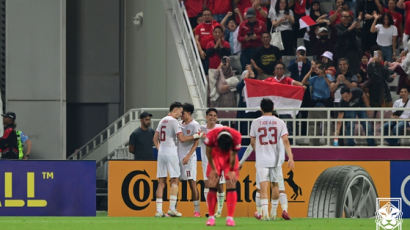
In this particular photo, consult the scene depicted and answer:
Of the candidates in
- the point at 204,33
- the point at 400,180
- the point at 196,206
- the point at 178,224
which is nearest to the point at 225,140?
the point at 178,224

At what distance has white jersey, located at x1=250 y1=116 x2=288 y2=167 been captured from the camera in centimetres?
2088

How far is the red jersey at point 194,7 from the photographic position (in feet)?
102

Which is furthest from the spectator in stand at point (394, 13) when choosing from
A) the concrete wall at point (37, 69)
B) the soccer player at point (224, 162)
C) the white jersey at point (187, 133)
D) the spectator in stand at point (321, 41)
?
the soccer player at point (224, 162)

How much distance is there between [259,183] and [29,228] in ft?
14.3

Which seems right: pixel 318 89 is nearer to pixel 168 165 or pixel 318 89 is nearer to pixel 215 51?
pixel 215 51

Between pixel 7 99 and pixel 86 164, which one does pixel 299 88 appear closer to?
pixel 86 164

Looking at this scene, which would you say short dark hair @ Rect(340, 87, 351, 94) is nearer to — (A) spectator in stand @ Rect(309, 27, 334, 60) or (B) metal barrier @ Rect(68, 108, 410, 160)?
(B) metal barrier @ Rect(68, 108, 410, 160)

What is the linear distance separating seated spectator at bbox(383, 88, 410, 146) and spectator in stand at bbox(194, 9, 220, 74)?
4.59 m

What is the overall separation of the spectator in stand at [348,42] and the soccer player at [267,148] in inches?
304

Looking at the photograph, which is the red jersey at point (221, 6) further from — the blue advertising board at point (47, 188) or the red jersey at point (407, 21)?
the blue advertising board at point (47, 188)

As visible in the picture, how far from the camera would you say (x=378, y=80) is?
2770 cm

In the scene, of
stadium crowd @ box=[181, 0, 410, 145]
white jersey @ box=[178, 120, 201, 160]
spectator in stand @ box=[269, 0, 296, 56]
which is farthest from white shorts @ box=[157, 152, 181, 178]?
spectator in stand @ box=[269, 0, 296, 56]

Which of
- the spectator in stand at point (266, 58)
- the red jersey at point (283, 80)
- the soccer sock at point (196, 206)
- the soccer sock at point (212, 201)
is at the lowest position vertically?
the soccer sock at point (196, 206)

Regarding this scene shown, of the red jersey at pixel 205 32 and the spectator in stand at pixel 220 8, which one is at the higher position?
the spectator in stand at pixel 220 8
